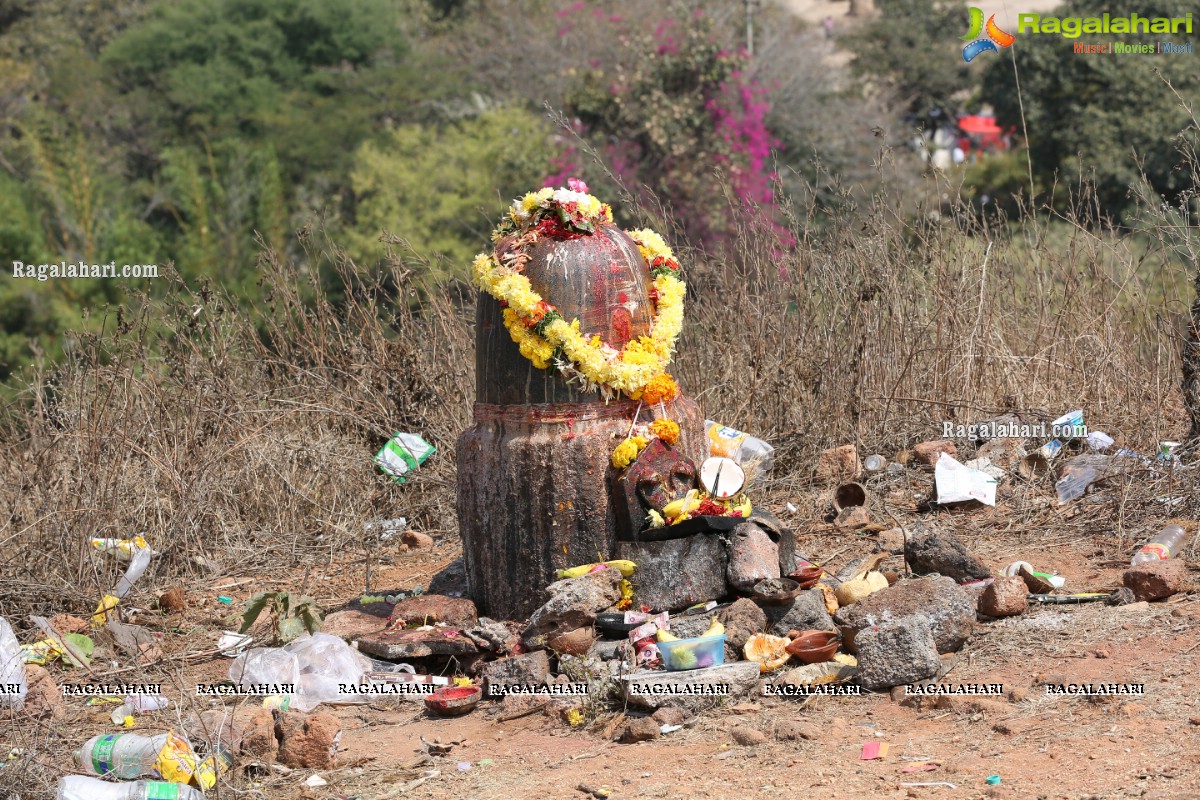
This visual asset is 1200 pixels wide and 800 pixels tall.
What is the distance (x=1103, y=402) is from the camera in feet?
21.0

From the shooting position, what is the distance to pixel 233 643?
5.24 m

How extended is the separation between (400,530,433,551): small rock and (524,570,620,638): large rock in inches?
78.8

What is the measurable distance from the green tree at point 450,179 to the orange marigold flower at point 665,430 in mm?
13673

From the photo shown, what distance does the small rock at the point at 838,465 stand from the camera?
21.3ft

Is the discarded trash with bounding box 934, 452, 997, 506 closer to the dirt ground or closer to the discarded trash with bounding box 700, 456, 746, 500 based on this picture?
the dirt ground

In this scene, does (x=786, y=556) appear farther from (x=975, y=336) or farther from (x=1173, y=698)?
(x=975, y=336)

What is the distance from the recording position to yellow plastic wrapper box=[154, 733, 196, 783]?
3.81m

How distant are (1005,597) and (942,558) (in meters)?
0.39

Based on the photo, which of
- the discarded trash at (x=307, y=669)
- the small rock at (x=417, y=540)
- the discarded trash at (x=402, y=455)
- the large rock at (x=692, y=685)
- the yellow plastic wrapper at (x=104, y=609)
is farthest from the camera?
the discarded trash at (x=402, y=455)

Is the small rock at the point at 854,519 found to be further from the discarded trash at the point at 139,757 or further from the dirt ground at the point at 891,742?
the discarded trash at the point at 139,757

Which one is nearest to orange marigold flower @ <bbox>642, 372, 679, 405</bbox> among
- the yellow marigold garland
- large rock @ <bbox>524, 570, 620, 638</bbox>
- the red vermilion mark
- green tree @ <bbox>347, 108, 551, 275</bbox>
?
the yellow marigold garland

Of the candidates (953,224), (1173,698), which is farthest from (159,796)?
(953,224)

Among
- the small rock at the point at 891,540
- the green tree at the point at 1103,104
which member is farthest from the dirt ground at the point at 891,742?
the green tree at the point at 1103,104

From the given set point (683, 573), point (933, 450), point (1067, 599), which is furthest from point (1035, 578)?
point (933, 450)
